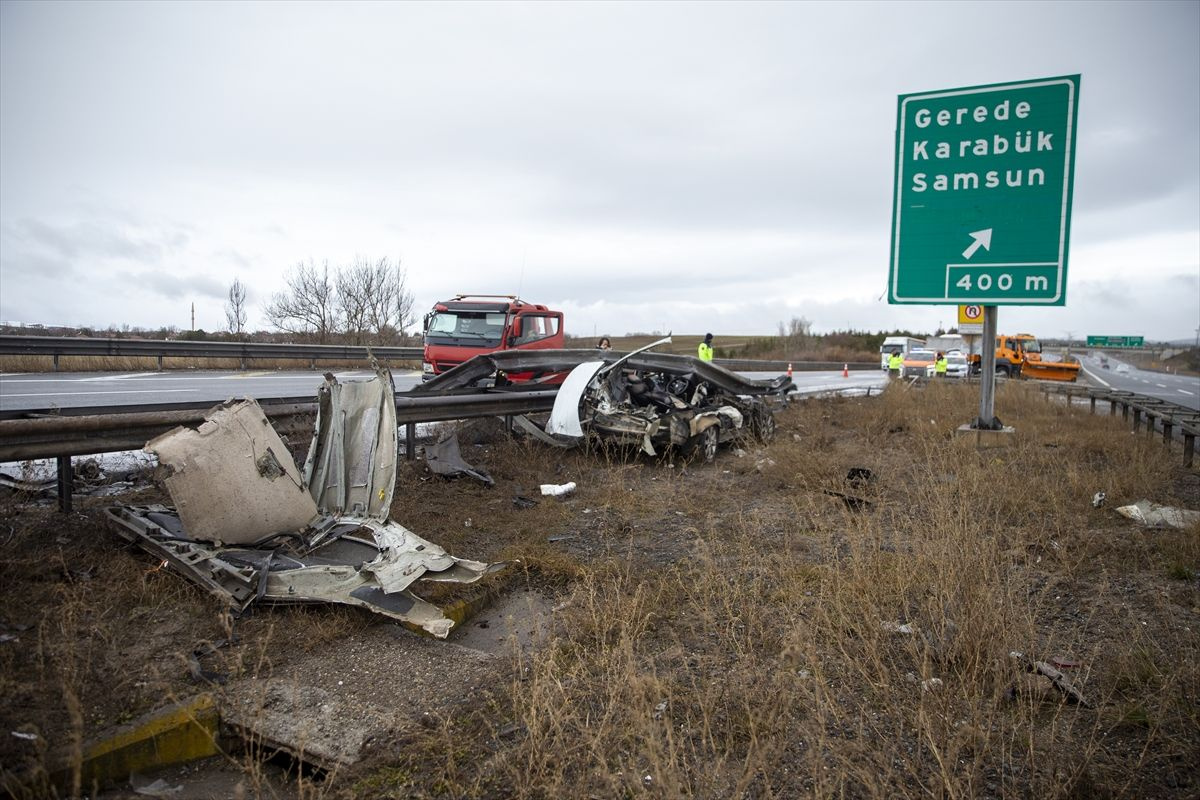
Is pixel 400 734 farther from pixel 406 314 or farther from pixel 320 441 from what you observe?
pixel 406 314

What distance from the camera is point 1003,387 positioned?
2027 cm

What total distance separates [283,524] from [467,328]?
36.6 ft

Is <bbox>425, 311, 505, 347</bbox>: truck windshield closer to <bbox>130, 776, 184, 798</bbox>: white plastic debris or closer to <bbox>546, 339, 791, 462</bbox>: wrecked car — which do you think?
<bbox>546, 339, 791, 462</bbox>: wrecked car

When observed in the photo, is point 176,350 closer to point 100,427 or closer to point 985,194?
point 100,427

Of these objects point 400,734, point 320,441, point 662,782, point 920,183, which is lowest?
point 400,734

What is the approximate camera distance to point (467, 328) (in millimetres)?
15156

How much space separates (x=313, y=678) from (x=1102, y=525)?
5812 mm

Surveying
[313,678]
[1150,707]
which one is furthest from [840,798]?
[313,678]

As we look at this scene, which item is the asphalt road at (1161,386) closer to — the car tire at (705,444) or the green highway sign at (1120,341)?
the car tire at (705,444)

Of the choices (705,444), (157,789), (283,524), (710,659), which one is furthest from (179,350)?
(710,659)

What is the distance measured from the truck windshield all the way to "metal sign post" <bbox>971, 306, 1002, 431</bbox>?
9.05 metres

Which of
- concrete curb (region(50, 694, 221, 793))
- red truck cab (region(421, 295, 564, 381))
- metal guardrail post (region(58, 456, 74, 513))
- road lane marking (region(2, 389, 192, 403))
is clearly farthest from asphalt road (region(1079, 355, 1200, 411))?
road lane marking (region(2, 389, 192, 403))

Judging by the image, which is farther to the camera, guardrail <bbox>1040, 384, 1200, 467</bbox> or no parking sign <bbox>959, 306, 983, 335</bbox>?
no parking sign <bbox>959, 306, 983, 335</bbox>

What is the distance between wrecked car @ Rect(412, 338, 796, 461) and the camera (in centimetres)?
816
